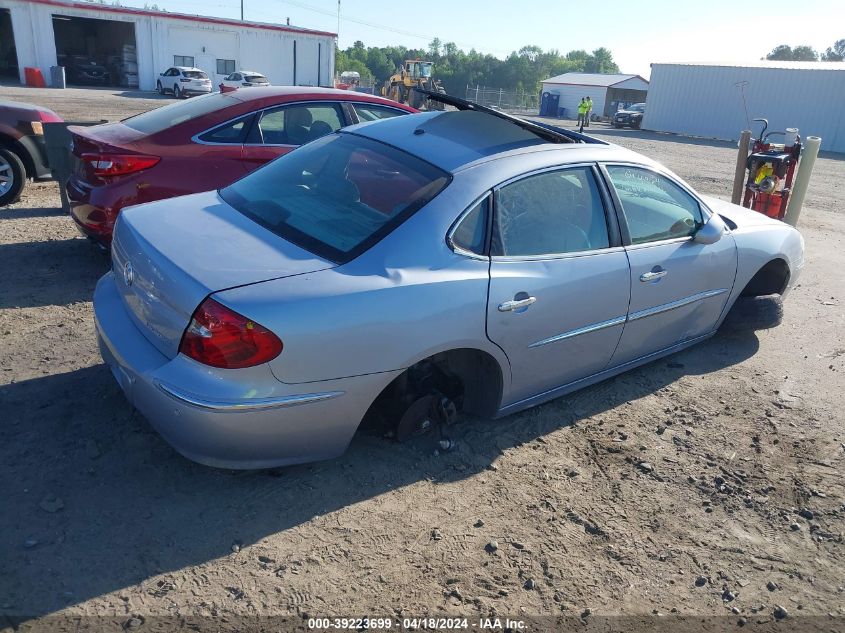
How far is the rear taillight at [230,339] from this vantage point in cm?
263

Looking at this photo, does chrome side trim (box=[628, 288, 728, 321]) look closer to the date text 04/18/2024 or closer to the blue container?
the date text 04/18/2024

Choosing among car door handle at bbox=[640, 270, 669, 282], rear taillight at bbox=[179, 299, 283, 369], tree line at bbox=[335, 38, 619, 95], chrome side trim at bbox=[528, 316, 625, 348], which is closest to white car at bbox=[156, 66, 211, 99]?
car door handle at bbox=[640, 270, 669, 282]

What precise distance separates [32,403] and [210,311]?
64.4 inches

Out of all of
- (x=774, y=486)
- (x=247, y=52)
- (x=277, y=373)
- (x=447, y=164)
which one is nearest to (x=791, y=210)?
(x=774, y=486)

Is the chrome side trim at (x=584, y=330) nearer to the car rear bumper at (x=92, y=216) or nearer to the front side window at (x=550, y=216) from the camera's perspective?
the front side window at (x=550, y=216)

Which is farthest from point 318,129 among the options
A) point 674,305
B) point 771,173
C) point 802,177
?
point 802,177

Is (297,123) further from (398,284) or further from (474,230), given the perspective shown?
(398,284)

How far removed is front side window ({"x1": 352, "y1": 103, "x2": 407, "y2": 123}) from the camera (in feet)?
20.9

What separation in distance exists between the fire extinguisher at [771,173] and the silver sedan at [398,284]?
4982mm

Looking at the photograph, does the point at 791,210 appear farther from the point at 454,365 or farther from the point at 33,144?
the point at 33,144

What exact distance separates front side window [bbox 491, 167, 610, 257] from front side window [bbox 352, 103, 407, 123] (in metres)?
3.13

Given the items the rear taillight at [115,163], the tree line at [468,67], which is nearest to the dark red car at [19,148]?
the rear taillight at [115,163]

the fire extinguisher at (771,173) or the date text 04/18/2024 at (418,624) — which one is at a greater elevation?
the fire extinguisher at (771,173)

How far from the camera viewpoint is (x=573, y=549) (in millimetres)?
2928
